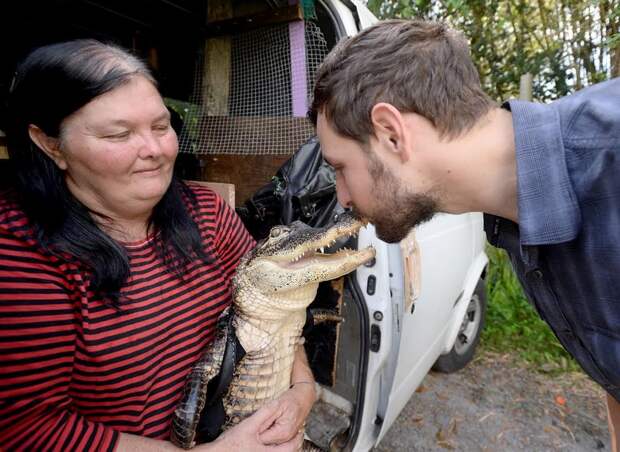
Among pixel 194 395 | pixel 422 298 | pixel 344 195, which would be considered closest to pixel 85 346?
pixel 194 395

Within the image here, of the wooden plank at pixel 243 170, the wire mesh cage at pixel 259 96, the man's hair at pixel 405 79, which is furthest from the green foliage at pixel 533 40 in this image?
the man's hair at pixel 405 79

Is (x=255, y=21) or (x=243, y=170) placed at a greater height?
(x=255, y=21)

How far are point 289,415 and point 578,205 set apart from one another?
1236mm

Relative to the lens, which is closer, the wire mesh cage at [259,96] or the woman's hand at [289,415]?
the woman's hand at [289,415]

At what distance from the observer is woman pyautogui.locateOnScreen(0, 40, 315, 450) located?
1.04 metres

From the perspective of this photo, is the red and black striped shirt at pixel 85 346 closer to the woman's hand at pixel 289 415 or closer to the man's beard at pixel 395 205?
the woman's hand at pixel 289 415

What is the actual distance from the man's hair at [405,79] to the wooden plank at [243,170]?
152cm

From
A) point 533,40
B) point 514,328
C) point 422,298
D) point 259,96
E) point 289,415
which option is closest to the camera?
point 289,415

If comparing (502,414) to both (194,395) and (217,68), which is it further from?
(217,68)

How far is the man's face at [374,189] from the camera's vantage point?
1215mm

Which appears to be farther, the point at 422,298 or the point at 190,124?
the point at 190,124

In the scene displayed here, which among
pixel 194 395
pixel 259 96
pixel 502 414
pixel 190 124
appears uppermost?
pixel 259 96

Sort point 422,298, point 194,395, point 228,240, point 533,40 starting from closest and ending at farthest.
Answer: point 194,395, point 228,240, point 422,298, point 533,40

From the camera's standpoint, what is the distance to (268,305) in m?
1.57
